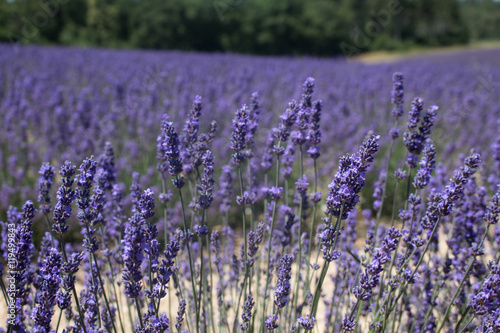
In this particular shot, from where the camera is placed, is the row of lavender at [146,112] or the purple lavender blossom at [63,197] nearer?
the purple lavender blossom at [63,197]

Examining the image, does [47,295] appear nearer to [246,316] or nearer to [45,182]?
[45,182]

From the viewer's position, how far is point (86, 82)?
8.55 m

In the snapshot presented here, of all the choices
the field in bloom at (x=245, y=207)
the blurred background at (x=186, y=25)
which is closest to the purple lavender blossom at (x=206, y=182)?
the field in bloom at (x=245, y=207)

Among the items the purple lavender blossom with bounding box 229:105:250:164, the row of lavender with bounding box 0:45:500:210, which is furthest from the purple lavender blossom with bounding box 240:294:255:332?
the row of lavender with bounding box 0:45:500:210

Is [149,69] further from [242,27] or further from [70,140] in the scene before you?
[242,27]

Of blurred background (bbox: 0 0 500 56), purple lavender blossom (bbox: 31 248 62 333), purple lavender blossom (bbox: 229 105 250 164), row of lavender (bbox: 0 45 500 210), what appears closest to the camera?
purple lavender blossom (bbox: 31 248 62 333)

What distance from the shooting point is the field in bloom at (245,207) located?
52.2 inches

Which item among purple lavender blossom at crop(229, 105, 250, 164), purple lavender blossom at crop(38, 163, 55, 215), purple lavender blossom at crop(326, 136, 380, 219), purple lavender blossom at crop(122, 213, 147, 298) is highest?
purple lavender blossom at crop(229, 105, 250, 164)

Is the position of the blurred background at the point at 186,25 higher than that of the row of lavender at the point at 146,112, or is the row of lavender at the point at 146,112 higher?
the blurred background at the point at 186,25

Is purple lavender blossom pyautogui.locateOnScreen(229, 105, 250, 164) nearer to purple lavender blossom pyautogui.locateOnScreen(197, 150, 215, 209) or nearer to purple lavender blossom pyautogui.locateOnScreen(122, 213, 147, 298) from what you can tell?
purple lavender blossom pyautogui.locateOnScreen(197, 150, 215, 209)

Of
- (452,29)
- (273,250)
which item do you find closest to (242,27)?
(273,250)

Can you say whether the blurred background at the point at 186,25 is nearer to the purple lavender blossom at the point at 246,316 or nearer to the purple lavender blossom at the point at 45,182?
the purple lavender blossom at the point at 45,182

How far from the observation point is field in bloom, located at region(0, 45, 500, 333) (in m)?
1.33

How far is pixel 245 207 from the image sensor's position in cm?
211
